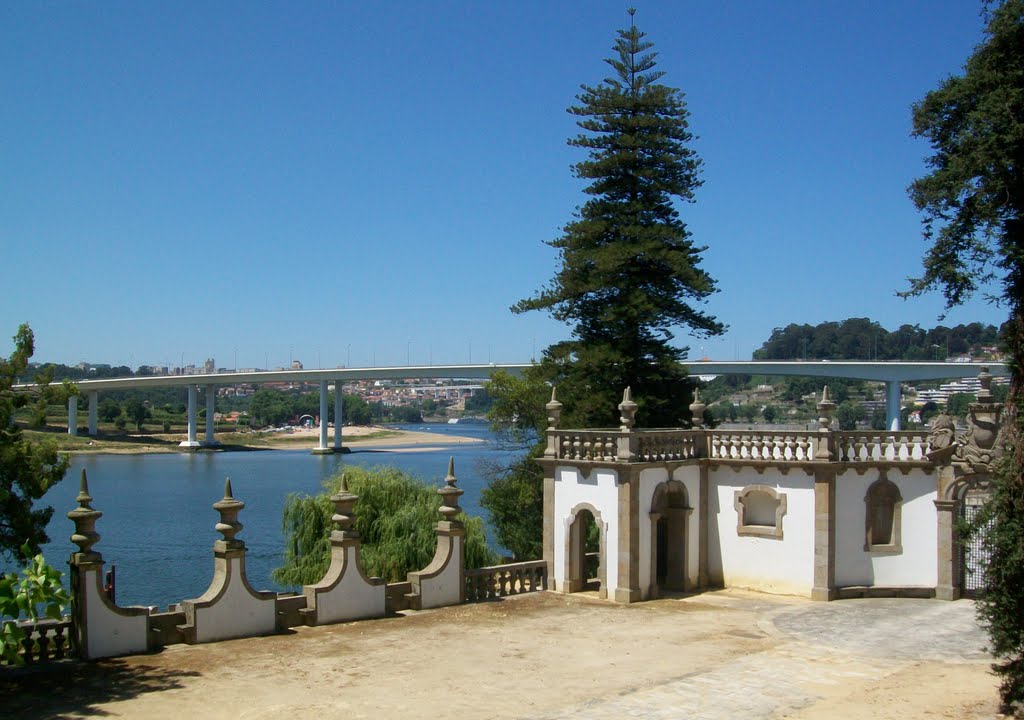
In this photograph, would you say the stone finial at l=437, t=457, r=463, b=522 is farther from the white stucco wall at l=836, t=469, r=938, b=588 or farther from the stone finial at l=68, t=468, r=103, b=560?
the white stucco wall at l=836, t=469, r=938, b=588

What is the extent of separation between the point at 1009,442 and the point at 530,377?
68.0 feet

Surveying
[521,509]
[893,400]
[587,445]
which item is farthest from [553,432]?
[893,400]

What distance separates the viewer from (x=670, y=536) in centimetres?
2030

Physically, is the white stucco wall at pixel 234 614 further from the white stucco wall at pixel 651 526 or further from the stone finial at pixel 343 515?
the white stucco wall at pixel 651 526

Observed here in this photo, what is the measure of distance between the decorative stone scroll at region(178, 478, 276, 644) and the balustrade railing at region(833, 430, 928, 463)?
1083 cm

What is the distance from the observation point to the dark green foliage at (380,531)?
94.0 feet

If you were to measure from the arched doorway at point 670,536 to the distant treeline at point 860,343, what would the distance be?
65.9 meters

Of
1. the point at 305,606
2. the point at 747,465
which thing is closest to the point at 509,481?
the point at 747,465

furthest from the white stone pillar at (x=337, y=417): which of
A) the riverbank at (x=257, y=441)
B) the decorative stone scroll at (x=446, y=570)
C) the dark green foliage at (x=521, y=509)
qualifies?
the decorative stone scroll at (x=446, y=570)

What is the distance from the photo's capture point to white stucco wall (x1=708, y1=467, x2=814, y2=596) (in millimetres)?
19266

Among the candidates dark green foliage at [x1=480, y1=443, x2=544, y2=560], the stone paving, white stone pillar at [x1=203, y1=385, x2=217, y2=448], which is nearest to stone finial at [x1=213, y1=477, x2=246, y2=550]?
the stone paving

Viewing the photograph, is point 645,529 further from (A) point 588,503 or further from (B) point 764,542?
(B) point 764,542

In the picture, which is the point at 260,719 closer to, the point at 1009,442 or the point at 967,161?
the point at 1009,442

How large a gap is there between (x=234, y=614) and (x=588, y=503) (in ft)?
23.2
